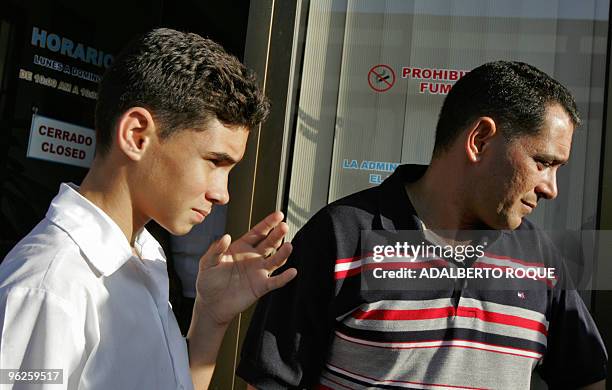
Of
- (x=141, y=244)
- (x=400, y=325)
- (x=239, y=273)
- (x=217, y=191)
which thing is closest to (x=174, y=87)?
(x=217, y=191)

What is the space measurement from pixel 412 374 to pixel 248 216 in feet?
6.57

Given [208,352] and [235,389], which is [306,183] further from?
[208,352]

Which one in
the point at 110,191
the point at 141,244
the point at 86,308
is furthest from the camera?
the point at 141,244

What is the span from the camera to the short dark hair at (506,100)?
6.91 ft

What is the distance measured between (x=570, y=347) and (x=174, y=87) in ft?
4.39

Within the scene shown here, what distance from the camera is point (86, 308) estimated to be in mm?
1280

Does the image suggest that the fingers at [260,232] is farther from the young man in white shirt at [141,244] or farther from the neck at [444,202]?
the neck at [444,202]


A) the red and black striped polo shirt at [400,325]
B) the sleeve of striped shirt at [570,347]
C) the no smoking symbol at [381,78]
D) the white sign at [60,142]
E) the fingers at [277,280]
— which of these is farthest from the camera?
the white sign at [60,142]

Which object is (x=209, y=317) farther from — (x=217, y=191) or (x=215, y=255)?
(x=217, y=191)

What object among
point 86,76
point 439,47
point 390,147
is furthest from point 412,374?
point 86,76

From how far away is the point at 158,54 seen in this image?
1.62 meters

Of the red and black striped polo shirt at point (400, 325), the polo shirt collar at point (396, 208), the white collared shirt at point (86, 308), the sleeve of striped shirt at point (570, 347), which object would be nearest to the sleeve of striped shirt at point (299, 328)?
the red and black striped polo shirt at point (400, 325)

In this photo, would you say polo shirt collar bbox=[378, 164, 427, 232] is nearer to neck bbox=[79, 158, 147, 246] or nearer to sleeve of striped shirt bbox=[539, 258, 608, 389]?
sleeve of striped shirt bbox=[539, 258, 608, 389]

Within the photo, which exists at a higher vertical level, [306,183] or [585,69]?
[585,69]
